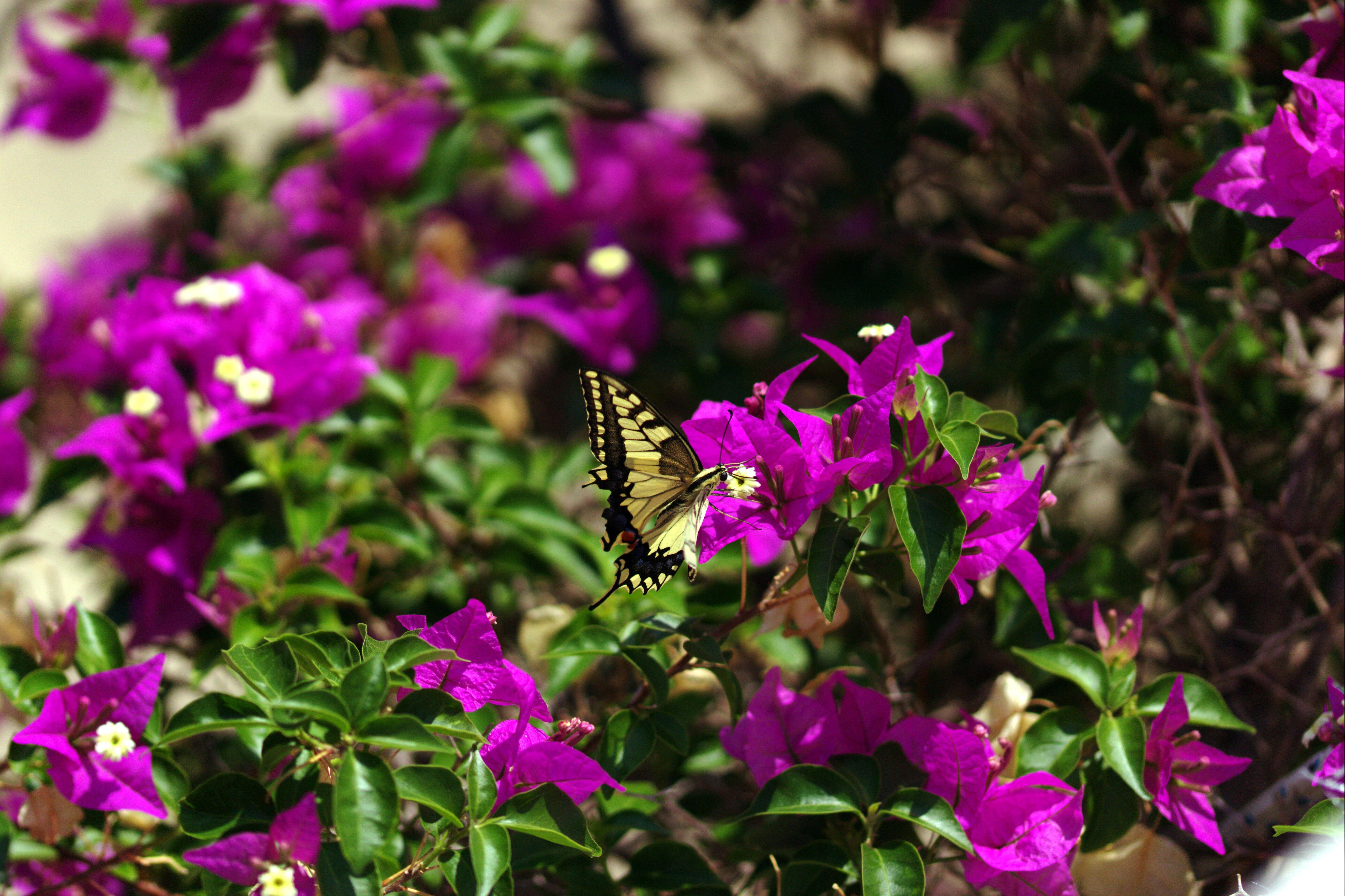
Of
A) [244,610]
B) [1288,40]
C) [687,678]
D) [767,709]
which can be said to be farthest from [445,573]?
[1288,40]

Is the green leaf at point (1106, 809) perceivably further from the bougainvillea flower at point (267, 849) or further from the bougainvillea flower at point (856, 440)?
the bougainvillea flower at point (267, 849)

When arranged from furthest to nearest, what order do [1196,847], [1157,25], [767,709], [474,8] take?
1. [474,8]
2. [1157,25]
3. [1196,847]
4. [767,709]

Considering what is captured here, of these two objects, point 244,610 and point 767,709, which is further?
point 244,610

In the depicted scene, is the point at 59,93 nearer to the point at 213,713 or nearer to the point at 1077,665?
the point at 213,713

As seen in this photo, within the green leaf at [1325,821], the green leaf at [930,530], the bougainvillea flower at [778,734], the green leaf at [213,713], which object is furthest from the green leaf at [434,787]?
the green leaf at [1325,821]

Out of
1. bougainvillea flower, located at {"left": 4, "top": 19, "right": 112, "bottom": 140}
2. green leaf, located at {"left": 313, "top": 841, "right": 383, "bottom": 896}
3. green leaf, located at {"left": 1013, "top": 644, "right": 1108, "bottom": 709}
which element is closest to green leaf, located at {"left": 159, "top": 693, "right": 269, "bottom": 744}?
green leaf, located at {"left": 313, "top": 841, "right": 383, "bottom": 896}

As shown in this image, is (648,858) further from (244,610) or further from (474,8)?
(474,8)
